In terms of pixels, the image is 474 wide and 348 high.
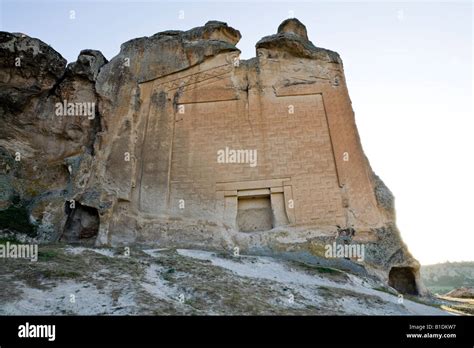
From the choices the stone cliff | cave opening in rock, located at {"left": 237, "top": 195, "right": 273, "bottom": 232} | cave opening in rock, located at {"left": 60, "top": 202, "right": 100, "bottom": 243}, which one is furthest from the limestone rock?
cave opening in rock, located at {"left": 237, "top": 195, "right": 273, "bottom": 232}

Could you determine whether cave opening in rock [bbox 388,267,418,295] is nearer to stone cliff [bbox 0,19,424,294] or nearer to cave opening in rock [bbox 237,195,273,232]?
stone cliff [bbox 0,19,424,294]

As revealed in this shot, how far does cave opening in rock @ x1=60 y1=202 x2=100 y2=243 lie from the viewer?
43.0ft

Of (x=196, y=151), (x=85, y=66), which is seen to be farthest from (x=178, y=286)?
(x=85, y=66)

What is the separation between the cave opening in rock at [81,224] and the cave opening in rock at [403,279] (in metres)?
9.06

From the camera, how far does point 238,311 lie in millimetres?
7086

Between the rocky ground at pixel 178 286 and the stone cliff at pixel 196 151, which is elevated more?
the stone cliff at pixel 196 151

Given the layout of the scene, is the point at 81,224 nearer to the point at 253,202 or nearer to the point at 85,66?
the point at 253,202

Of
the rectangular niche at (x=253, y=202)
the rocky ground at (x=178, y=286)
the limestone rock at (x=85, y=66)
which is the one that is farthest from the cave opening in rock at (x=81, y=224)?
→ the limestone rock at (x=85, y=66)

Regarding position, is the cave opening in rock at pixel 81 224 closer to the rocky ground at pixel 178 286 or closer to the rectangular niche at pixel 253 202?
the rocky ground at pixel 178 286

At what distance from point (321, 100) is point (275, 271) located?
687 centimetres

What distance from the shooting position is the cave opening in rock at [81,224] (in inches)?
516

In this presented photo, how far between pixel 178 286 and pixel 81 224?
237 inches

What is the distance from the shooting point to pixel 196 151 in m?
14.7
